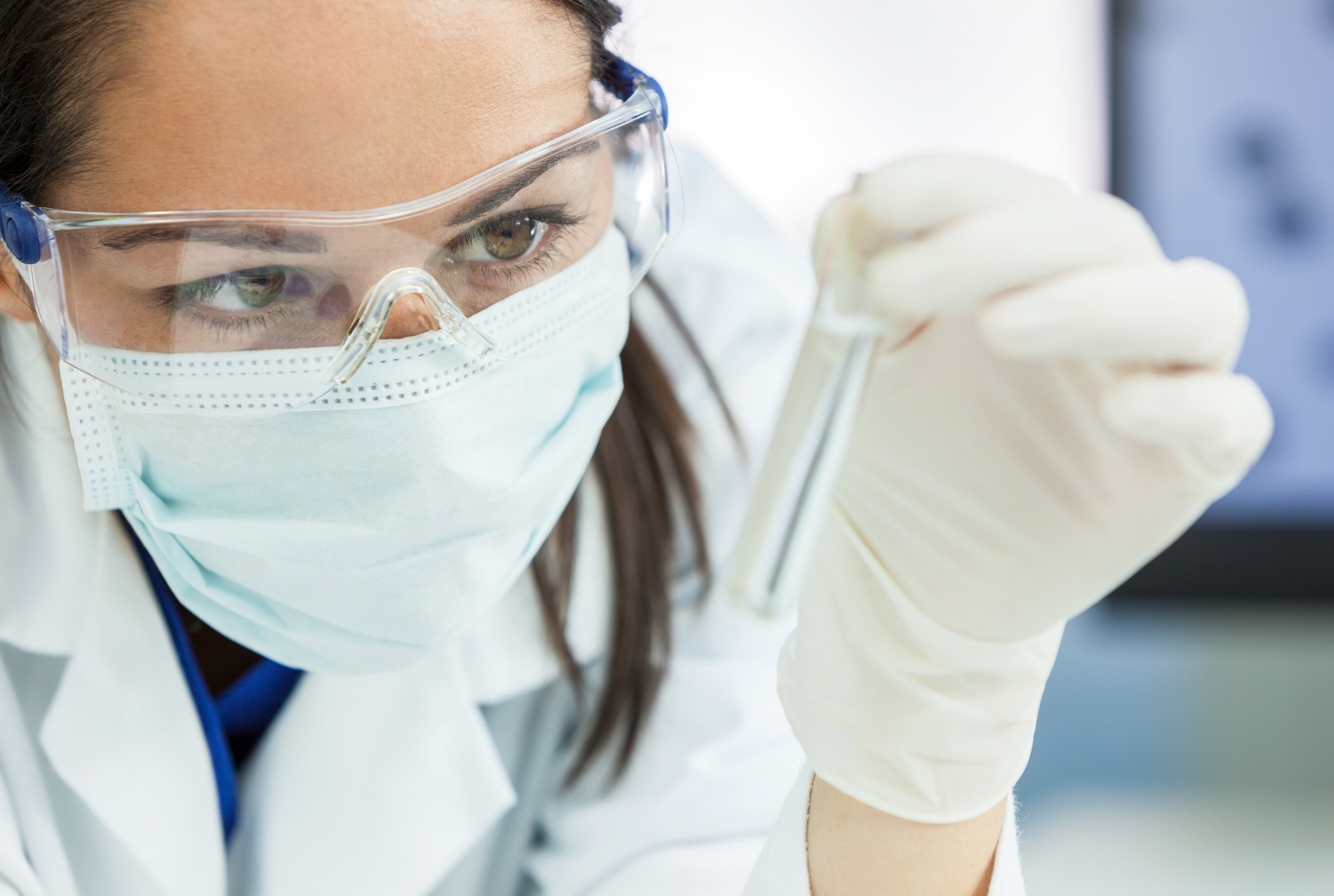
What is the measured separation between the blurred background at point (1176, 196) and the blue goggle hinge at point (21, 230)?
1.12 m

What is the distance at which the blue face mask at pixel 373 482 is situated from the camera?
75 cm

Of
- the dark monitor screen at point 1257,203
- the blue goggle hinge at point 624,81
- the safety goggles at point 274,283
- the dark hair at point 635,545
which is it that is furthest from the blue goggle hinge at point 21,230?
the dark monitor screen at point 1257,203

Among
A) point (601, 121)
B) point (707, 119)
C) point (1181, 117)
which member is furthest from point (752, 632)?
point (1181, 117)

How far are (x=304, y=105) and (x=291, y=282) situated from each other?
0.14 metres

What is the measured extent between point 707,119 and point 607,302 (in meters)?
0.99

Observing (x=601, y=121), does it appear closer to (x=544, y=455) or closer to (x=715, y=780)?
(x=544, y=455)

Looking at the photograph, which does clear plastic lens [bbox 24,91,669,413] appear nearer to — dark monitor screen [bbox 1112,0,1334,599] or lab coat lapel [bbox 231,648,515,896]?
lab coat lapel [bbox 231,648,515,896]

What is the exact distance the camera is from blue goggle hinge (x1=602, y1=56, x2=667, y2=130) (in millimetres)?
875

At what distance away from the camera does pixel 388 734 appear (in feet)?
3.48

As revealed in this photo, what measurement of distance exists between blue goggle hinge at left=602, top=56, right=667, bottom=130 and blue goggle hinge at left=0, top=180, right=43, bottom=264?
0.43m

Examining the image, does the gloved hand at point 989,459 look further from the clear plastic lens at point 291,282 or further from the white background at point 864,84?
the white background at point 864,84

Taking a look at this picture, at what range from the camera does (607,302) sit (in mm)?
869

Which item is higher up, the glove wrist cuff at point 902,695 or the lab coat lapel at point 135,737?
the glove wrist cuff at point 902,695

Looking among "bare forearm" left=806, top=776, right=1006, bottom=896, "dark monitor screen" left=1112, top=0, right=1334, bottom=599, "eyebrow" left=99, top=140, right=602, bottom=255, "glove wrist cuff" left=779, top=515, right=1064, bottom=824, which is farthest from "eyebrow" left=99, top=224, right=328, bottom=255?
"dark monitor screen" left=1112, top=0, right=1334, bottom=599
